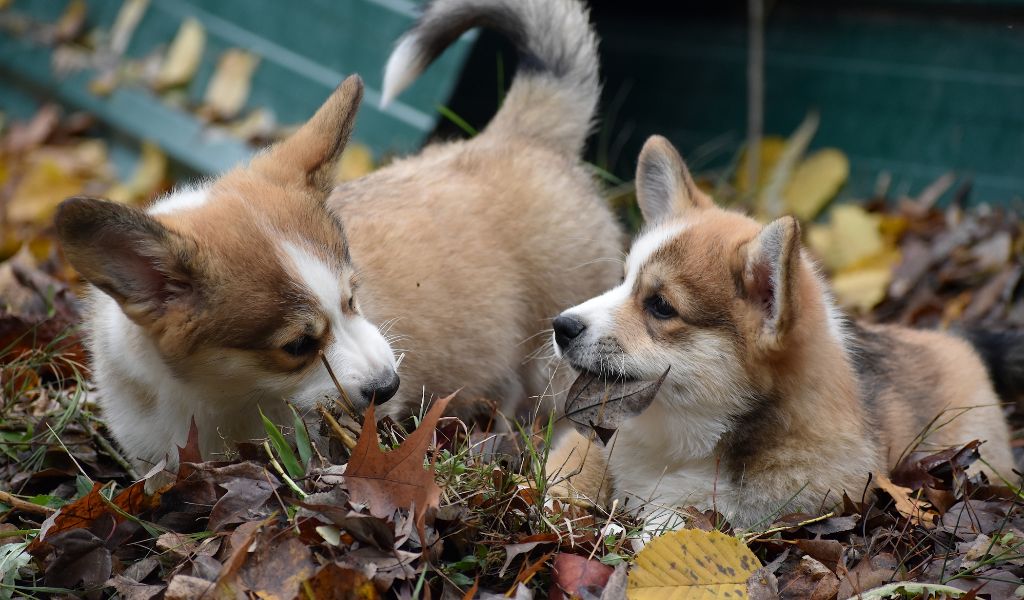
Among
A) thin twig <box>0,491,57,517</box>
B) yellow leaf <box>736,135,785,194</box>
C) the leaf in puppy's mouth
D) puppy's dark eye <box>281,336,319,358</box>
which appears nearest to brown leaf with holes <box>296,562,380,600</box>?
puppy's dark eye <box>281,336,319,358</box>

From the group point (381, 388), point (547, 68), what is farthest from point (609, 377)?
point (547, 68)

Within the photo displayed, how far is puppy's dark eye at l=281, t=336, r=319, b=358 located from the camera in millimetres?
2932

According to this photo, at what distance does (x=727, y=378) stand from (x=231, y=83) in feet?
15.0

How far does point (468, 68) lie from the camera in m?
5.40

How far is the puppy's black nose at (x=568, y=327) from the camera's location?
3.11 metres

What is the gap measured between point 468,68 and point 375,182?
149 cm

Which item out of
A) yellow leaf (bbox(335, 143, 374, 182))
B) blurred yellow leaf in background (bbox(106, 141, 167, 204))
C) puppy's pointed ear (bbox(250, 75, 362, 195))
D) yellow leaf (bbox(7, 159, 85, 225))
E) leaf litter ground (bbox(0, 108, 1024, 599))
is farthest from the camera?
blurred yellow leaf in background (bbox(106, 141, 167, 204))

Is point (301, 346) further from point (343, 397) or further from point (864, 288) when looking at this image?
point (864, 288)

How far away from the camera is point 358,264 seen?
361 cm

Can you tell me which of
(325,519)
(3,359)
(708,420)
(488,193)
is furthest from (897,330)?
(3,359)

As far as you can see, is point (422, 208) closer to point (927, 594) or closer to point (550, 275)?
point (550, 275)

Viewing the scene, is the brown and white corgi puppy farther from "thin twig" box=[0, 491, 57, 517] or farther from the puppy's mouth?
"thin twig" box=[0, 491, 57, 517]

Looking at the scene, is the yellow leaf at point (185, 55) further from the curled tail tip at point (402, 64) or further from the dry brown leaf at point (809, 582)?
the dry brown leaf at point (809, 582)

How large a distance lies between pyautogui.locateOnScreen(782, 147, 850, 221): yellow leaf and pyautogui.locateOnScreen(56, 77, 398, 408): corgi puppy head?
354cm
